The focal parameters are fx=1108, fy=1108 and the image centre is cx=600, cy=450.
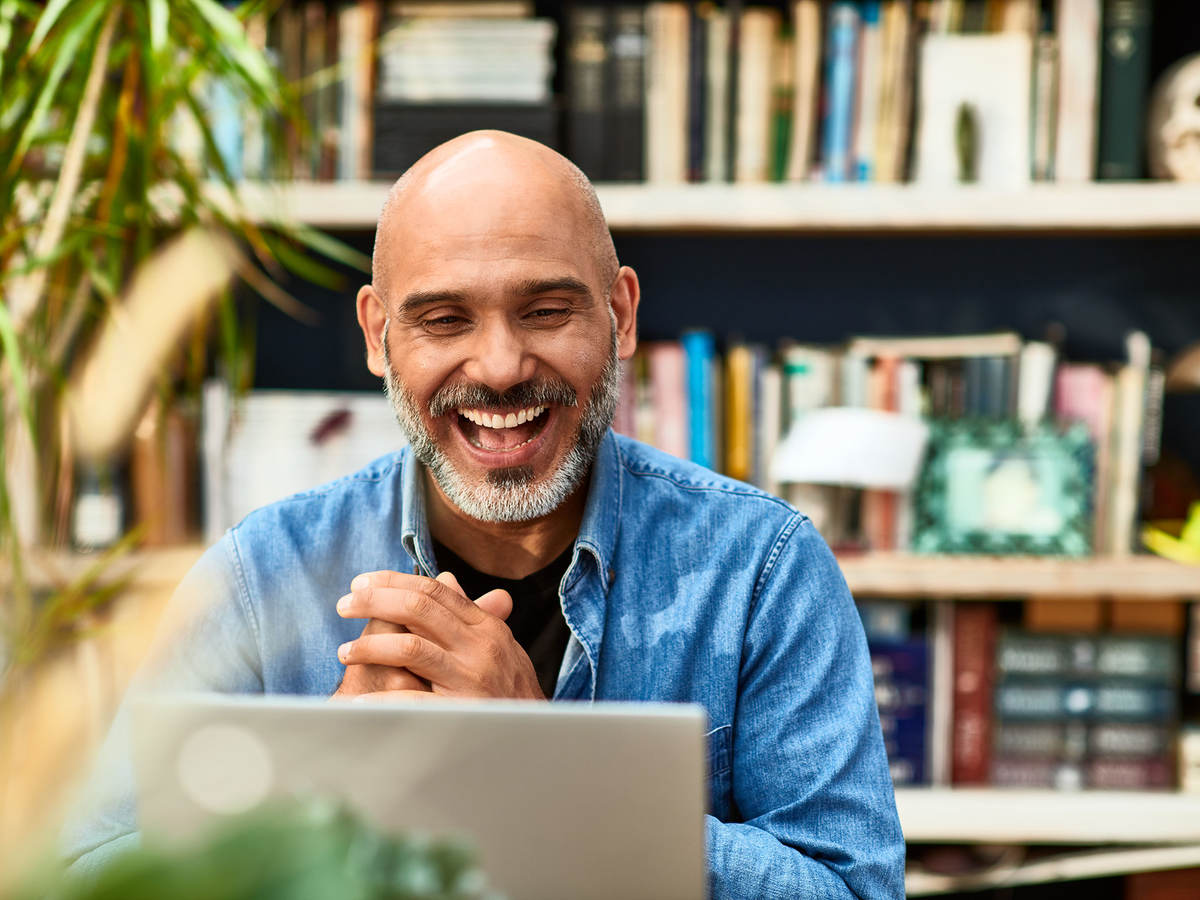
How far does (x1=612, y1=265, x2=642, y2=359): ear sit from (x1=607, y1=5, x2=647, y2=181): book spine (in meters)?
0.75

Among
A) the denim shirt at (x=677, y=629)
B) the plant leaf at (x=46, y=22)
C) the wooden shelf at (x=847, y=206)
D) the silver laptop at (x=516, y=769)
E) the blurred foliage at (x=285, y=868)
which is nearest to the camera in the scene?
the blurred foliage at (x=285, y=868)

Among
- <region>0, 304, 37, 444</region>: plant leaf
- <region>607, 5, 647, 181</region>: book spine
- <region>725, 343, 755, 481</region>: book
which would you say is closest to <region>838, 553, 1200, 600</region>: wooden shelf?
<region>725, 343, 755, 481</region>: book

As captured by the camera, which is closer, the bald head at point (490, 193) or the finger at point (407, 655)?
the finger at point (407, 655)

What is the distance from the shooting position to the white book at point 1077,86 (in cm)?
185

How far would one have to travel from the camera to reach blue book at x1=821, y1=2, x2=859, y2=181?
6.17ft

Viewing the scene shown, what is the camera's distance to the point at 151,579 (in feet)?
6.21

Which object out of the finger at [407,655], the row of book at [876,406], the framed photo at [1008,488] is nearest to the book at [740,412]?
the row of book at [876,406]

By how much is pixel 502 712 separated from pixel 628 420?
1.46 m

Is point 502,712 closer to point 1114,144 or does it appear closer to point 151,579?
point 151,579

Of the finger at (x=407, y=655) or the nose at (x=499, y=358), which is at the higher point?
the nose at (x=499, y=358)

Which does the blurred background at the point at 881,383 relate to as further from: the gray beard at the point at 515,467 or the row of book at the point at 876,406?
the gray beard at the point at 515,467

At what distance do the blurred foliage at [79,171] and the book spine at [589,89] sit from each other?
1.44 ft

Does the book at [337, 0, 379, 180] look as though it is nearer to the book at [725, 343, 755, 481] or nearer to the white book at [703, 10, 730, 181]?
the white book at [703, 10, 730, 181]

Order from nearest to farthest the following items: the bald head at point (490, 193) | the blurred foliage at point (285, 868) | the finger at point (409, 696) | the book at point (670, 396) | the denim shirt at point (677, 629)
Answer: the blurred foliage at point (285, 868)
the finger at point (409, 696)
the denim shirt at point (677, 629)
the bald head at point (490, 193)
the book at point (670, 396)
